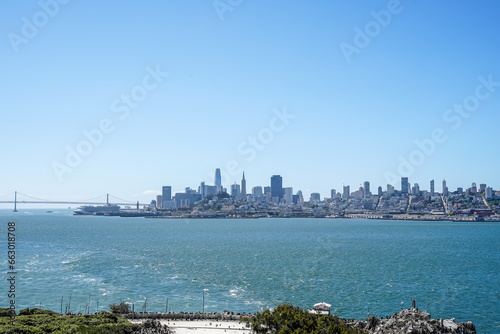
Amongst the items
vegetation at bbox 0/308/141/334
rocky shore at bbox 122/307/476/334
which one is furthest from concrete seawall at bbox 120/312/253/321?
vegetation at bbox 0/308/141/334

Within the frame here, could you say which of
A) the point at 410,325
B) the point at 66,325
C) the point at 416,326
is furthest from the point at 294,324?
the point at 66,325

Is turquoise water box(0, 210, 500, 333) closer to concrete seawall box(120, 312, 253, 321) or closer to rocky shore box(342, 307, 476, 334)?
concrete seawall box(120, 312, 253, 321)

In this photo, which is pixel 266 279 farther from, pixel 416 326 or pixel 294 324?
pixel 294 324

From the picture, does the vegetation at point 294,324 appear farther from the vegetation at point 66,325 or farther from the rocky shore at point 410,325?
the vegetation at point 66,325

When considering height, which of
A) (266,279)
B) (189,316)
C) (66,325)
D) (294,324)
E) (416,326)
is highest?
(294,324)

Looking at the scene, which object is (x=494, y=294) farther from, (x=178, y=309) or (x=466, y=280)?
(x=178, y=309)

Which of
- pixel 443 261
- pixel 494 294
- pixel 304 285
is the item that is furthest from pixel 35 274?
pixel 443 261
